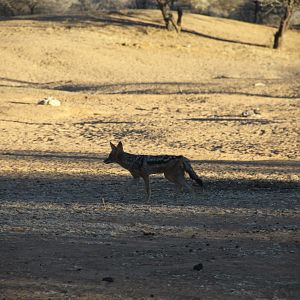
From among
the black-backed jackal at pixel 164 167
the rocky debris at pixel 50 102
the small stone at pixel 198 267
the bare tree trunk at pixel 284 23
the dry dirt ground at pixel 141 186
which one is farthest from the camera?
the bare tree trunk at pixel 284 23

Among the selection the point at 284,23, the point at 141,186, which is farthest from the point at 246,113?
the point at 284,23

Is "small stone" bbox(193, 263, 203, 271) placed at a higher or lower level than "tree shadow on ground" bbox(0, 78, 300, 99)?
higher

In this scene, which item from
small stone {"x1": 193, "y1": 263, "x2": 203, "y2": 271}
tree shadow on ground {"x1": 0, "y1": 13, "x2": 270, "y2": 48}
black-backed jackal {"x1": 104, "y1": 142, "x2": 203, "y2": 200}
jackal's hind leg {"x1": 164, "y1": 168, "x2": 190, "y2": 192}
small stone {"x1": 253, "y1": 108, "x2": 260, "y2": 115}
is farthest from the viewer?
tree shadow on ground {"x1": 0, "y1": 13, "x2": 270, "y2": 48}

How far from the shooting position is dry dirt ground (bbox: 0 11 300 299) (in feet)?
22.3

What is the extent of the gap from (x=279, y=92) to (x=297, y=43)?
20.8 meters

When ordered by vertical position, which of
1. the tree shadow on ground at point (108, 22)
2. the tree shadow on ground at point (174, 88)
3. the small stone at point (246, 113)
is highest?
the small stone at point (246, 113)

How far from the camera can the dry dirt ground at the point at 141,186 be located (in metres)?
6.80

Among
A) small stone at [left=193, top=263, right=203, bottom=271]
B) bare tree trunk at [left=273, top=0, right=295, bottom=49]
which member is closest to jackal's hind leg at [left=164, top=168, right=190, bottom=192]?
small stone at [left=193, top=263, right=203, bottom=271]

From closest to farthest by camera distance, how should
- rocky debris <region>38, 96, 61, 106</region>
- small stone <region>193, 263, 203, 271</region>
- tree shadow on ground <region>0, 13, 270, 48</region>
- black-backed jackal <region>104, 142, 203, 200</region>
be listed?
small stone <region>193, 263, 203, 271</region> → black-backed jackal <region>104, 142, 203, 200</region> → rocky debris <region>38, 96, 61, 106</region> → tree shadow on ground <region>0, 13, 270, 48</region>

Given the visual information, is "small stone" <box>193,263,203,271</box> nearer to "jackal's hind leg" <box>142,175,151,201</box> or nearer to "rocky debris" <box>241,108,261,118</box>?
"jackal's hind leg" <box>142,175,151,201</box>

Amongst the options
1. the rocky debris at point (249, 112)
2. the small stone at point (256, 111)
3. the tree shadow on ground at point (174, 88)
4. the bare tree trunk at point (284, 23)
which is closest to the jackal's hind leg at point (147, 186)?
the rocky debris at point (249, 112)

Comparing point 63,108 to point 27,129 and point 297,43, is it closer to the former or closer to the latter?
point 27,129

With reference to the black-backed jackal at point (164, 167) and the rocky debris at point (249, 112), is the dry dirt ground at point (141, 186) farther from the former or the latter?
the black-backed jackal at point (164, 167)

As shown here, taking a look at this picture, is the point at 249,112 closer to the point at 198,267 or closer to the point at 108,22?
the point at 198,267
